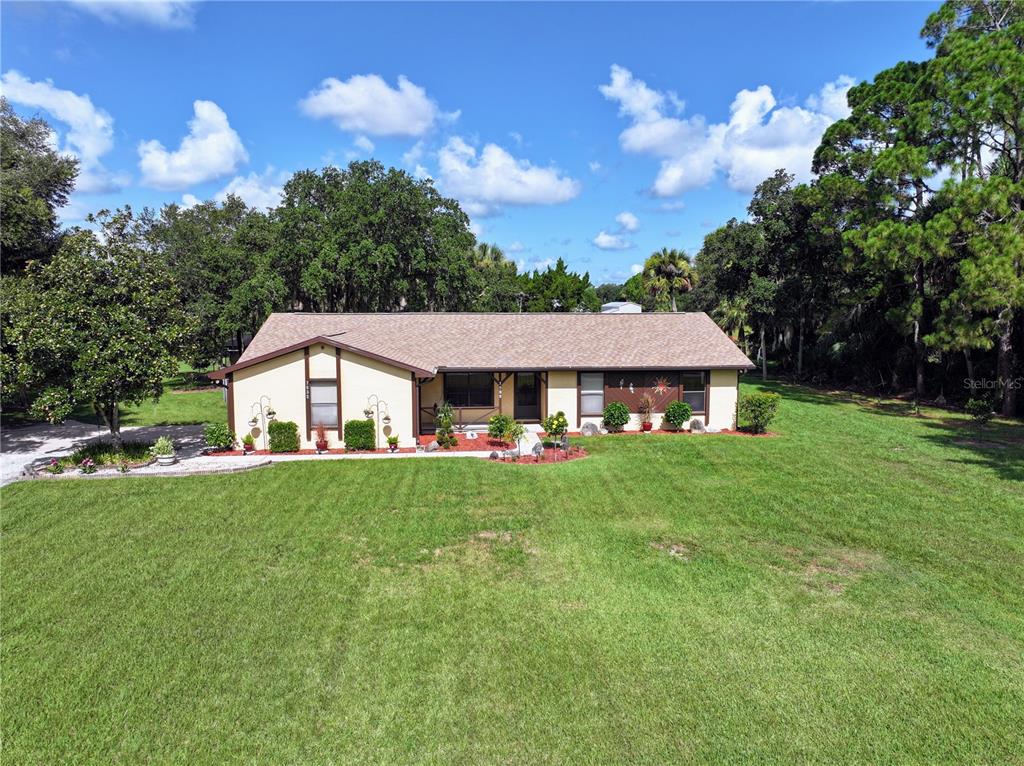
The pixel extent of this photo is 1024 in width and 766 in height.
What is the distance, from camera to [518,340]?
22.5 meters

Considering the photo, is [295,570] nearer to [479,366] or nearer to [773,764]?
[773,764]

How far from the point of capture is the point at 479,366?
67.2 ft

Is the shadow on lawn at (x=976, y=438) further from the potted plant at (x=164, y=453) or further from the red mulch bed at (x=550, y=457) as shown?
the potted plant at (x=164, y=453)

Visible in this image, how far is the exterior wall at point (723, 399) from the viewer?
21375 millimetres

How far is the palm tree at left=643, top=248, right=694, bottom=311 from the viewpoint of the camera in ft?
168

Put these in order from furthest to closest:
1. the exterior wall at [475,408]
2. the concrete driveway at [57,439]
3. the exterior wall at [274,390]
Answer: the exterior wall at [475,408]
the exterior wall at [274,390]
the concrete driveway at [57,439]

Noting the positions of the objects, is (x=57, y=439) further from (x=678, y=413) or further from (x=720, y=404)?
(x=720, y=404)

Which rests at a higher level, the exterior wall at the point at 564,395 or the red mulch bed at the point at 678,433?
the exterior wall at the point at 564,395

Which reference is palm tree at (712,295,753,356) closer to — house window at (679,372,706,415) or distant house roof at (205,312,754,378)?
distant house roof at (205,312,754,378)

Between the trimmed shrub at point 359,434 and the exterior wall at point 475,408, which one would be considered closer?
the trimmed shrub at point 359,434

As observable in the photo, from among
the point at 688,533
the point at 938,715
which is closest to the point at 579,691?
the point at 938,715

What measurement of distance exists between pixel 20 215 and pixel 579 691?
82.8ft

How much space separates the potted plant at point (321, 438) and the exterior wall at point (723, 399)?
14.0 metres

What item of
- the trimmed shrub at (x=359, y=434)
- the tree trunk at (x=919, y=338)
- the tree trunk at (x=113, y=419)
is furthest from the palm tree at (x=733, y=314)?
the tree trunk at (x=113, y=419)
